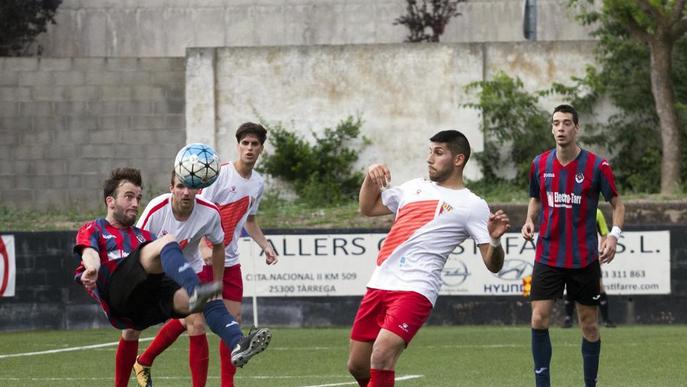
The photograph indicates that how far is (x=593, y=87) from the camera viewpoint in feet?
81.9

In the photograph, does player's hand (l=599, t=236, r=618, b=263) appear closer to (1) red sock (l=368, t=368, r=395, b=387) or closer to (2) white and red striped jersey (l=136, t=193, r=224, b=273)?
(1) red sock (l=368, t=368, r=395, b=387)

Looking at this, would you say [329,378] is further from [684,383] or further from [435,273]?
[435,273]


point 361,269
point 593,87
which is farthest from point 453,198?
point 593,87

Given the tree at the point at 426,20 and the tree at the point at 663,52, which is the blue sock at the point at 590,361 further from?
the tree at the point at 426,20

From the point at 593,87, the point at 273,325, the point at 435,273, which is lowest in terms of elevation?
the point at 273,325

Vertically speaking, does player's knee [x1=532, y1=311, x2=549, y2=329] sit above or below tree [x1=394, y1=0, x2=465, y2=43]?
below

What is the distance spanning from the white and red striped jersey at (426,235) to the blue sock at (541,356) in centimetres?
187

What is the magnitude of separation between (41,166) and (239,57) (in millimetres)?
4130

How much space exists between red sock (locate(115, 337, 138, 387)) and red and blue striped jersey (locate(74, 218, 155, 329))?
3.30 feet

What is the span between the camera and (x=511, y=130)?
25.5 metres

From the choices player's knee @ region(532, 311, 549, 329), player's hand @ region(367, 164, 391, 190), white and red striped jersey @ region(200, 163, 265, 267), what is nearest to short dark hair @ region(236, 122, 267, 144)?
white and red striped jersey @ region(200, 163, 265, 267)

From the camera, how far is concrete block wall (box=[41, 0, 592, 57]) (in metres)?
27.5

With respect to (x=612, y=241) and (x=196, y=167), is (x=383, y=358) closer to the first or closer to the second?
(x=196, y=167)

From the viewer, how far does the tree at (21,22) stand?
26312mm
